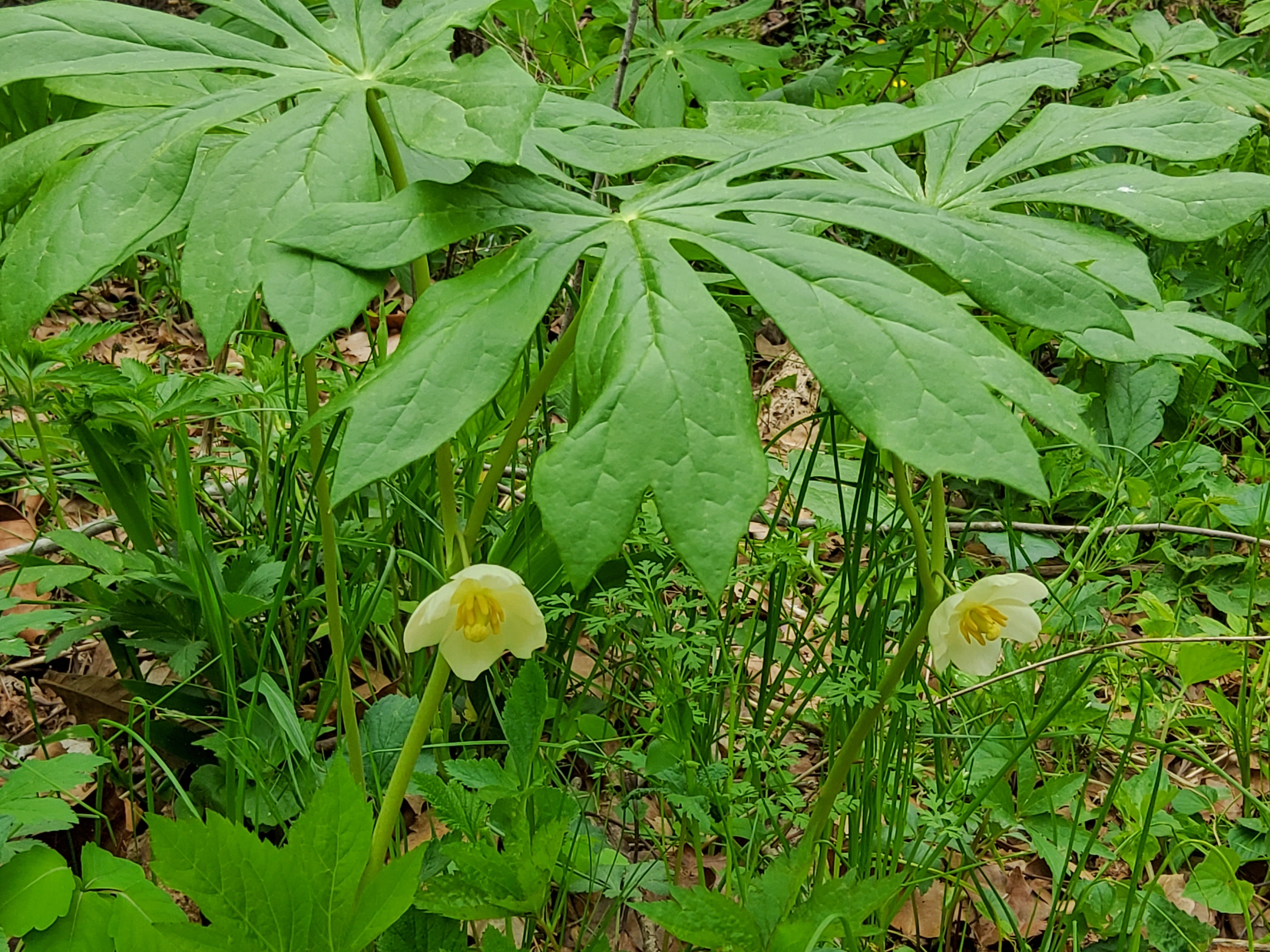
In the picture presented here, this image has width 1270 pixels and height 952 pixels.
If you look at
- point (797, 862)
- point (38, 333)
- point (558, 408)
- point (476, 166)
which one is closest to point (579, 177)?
point (558, 408)

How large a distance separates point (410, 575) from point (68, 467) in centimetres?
85

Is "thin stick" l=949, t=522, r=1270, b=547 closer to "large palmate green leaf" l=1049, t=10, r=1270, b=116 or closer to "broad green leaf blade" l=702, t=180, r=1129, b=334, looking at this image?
"broad green leaf blade" l=702, t=180, r=1129, b=334

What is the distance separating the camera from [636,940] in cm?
144

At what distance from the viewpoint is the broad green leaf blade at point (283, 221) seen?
795 mm

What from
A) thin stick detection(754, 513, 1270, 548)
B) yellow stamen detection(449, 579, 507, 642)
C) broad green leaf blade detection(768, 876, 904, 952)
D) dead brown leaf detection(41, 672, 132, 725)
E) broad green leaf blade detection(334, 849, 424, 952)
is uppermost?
yellow stamen detection(449, 579, 507, 642)

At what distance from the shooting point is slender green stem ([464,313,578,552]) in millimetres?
923

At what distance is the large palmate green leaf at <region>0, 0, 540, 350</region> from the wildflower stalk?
1.66 ft

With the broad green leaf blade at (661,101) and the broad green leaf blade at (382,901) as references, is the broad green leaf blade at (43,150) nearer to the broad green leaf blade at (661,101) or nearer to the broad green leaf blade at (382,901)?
the broad green leaf blade at (382,901)

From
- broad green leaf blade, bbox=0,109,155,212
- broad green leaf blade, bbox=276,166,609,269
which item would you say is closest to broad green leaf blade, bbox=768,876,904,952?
broad green leaf blade, bbox=276,166,609,269

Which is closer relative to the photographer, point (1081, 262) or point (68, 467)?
point (1081, 262)

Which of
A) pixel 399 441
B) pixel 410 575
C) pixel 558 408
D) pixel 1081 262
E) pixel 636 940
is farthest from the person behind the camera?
pixel 558 408

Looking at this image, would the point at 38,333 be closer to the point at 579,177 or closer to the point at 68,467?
the point at 68,467

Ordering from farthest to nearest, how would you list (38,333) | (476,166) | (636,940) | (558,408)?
(38,333), (558,408), (636,940), (476,166)

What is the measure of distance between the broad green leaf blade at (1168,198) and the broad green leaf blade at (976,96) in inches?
4.7
